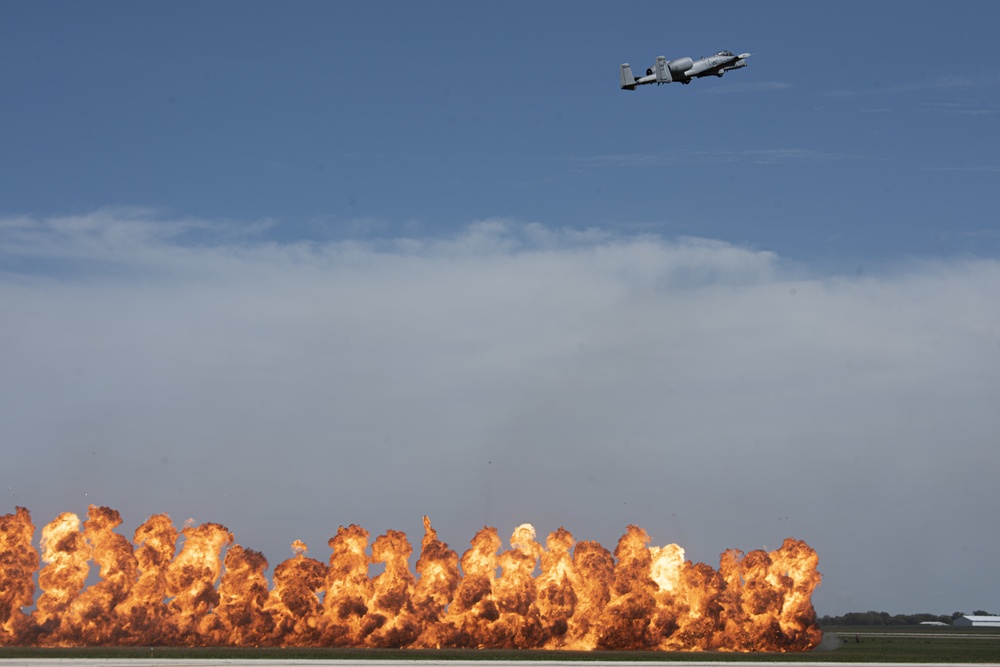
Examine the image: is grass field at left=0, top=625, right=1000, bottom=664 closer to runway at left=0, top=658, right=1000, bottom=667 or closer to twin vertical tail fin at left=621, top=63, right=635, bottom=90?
runway at left=0, top=658, right=1000, bottom=667

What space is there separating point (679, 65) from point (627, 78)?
440 centimetres

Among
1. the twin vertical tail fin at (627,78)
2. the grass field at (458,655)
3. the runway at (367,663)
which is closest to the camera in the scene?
A: the runway at (367,663)

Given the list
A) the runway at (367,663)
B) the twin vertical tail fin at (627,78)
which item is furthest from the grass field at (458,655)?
the twin vertical tail fin at (627,78)

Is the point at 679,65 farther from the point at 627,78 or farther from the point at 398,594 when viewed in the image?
the point at 398,594

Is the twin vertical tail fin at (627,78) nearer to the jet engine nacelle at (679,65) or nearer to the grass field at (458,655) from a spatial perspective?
the jet engine nacelle at (679,65)

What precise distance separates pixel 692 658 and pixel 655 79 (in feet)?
130

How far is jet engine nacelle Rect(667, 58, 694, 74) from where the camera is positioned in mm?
78875

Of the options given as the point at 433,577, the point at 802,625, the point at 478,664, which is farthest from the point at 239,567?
the point at 802,625

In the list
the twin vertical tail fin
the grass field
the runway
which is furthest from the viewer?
the twin vertical tail fin

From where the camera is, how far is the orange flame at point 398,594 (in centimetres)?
8631

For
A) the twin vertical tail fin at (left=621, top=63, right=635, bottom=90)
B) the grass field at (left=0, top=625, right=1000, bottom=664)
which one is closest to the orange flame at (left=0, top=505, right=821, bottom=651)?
the grass field at (left=0, top=625, right=1000, bottom=664)

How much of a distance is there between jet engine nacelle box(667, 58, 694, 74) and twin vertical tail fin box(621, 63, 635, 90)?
327 centimetres

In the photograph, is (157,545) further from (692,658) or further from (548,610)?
(692,658)

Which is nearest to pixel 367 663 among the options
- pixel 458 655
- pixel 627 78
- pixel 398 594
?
pixel 458 655
